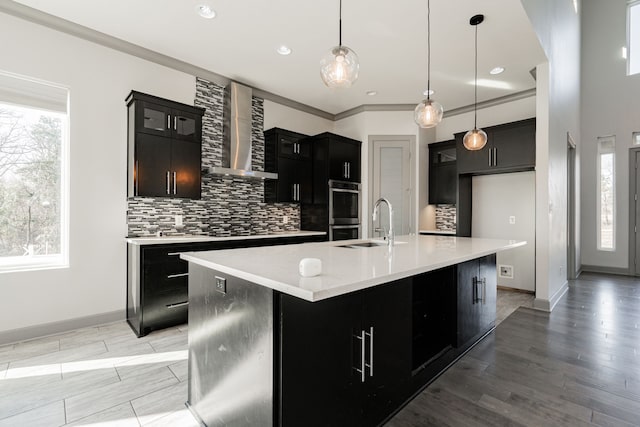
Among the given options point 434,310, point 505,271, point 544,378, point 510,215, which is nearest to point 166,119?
point 434,310

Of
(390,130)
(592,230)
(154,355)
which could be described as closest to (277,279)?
(154,355)

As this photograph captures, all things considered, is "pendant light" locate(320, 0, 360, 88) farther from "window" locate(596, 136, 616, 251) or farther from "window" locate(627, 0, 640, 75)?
"window" locate(627, 0, 640, 75)

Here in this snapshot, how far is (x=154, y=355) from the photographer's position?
254cm

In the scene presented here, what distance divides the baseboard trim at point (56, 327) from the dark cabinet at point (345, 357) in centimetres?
297

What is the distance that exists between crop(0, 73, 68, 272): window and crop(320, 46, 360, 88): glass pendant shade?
290 cm

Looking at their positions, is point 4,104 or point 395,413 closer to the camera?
point 395,413

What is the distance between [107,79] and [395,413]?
412cm

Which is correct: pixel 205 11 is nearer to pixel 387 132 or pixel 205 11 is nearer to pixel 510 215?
pixel 387 132

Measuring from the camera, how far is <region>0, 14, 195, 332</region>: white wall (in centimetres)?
282

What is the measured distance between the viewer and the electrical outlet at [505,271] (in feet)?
15.9

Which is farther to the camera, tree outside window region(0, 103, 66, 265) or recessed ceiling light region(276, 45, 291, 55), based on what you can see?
recessed ceiling light region(276, 45, 291, 55)

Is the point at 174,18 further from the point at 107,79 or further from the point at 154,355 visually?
the point at 154,355

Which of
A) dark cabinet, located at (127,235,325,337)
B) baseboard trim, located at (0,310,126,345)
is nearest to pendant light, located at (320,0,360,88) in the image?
dark cabinet, located at (127,235,325,337)

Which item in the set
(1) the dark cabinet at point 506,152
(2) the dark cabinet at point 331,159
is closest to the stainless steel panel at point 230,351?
(2) the dark cabinet at point 331,159
